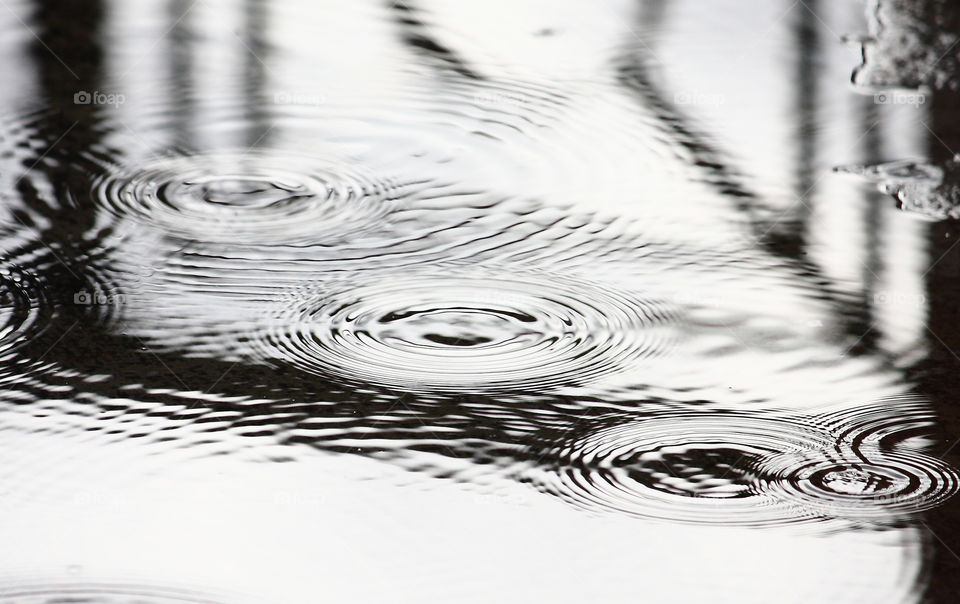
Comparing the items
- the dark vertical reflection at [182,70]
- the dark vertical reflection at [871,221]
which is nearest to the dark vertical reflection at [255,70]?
the dark vertical reflection at [182,70]

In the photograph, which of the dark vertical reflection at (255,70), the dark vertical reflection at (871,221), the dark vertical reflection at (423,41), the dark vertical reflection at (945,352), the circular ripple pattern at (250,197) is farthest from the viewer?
the dark vertical reflection at (423,41)

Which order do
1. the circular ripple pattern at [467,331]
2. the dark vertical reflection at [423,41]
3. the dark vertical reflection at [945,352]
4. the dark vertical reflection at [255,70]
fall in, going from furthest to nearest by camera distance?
the dark vertical reflection at [423,41]
the dark vertical reflection at [255,70]
the circular ripple pattern at [467,331]
the dark vertical reflection at [945,352]

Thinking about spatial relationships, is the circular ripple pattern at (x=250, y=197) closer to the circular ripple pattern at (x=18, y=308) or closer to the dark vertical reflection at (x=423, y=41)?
the circular ripple pattern at (x=18, y=308)

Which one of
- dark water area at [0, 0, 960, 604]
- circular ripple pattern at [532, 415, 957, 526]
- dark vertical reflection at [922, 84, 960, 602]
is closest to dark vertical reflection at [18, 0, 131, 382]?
dark water area at [0, 0, 960, 604]

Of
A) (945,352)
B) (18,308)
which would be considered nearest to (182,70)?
(18,308)

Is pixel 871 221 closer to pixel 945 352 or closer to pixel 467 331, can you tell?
pixel 945 352

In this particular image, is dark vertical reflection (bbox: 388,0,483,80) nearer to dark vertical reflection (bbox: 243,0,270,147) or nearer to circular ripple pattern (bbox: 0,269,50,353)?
dark vertical reflection (bbox: 243,0,270,147)
